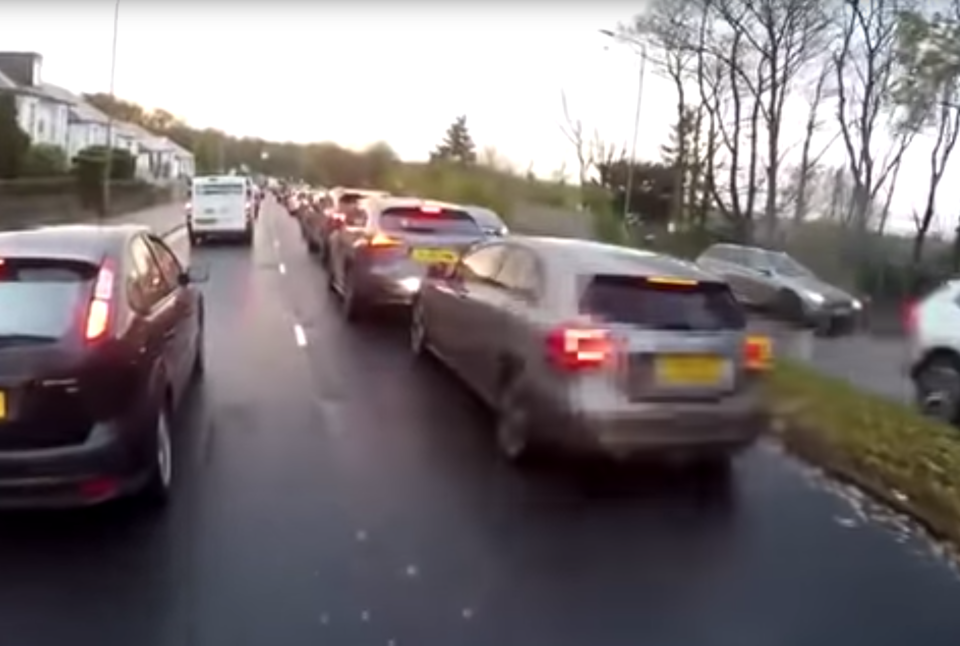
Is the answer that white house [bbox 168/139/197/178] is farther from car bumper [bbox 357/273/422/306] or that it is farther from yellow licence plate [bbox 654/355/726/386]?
yellow licence plate [bbox 654/355/726/386]

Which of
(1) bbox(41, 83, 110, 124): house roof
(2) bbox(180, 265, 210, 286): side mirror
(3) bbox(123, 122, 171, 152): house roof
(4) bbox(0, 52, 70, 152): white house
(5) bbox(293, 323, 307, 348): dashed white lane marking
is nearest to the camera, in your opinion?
(2) bbox(180, 265, 210, 286): side mirror

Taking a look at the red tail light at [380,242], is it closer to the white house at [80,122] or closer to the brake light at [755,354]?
the brake light at [755,354]

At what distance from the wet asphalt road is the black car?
32 centimetres

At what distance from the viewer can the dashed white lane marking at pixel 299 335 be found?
1223 cm

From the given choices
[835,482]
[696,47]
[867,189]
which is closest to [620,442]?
[835,482]

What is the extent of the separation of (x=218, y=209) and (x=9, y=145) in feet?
51.5

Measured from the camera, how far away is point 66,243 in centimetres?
632

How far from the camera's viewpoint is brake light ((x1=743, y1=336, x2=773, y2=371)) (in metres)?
6.93

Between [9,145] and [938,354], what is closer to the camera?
[938,354]

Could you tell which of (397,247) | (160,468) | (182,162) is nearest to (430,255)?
(397,247)

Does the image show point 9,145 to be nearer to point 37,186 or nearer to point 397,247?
point 37,186

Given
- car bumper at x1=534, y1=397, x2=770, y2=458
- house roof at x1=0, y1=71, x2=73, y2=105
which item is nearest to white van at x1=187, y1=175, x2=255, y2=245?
car bumper at x1=534, y1=397, x2=770, y2=458

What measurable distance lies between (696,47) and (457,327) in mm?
31306

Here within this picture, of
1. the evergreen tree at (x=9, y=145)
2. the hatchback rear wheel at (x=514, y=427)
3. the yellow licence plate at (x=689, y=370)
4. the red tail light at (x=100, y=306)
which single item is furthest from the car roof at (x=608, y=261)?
the evergreen tree at (x=9, y=145)
